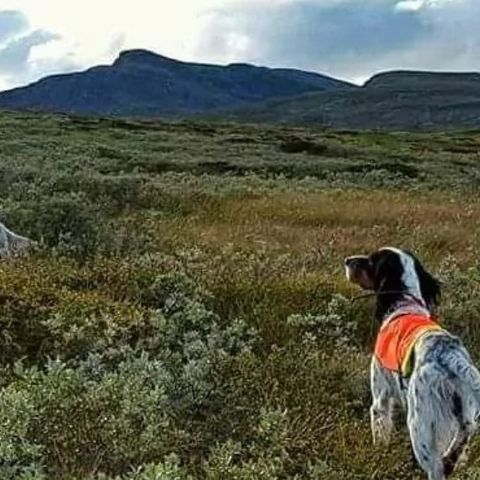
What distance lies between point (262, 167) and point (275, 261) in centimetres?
1984

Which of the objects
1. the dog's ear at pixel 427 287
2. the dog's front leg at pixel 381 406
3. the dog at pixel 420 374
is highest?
the dog's ear at pixel 427 287

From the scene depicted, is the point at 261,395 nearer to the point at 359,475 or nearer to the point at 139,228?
the point at 359,475

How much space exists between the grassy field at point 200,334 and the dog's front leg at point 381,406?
139mm

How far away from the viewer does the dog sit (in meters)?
5.31

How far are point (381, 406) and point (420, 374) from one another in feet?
3.57

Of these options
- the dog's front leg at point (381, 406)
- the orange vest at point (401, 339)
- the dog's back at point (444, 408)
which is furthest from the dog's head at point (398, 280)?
the dog's back at point (444, 408)

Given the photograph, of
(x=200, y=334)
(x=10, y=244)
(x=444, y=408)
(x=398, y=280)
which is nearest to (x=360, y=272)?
(x=398, y=280)

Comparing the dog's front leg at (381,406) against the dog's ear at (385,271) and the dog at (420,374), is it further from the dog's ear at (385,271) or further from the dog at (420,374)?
the dog's ear at (385,271)

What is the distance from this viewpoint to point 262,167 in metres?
31.5

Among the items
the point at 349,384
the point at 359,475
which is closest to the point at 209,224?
the point at 349,384

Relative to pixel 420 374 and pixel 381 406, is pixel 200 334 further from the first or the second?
pixel 420 374

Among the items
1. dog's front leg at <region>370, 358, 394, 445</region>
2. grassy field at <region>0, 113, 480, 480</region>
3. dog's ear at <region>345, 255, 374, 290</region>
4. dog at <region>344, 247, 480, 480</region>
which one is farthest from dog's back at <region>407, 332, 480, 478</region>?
dog's ear at <region>345, 255, 374, 290</region>

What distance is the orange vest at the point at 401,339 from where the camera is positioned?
5.84 meters

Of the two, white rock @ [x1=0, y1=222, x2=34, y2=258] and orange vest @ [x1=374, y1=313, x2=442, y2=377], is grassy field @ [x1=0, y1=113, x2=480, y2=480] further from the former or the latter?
orange vest @ [x1=374, y1=313, x2=442, y2=377]
